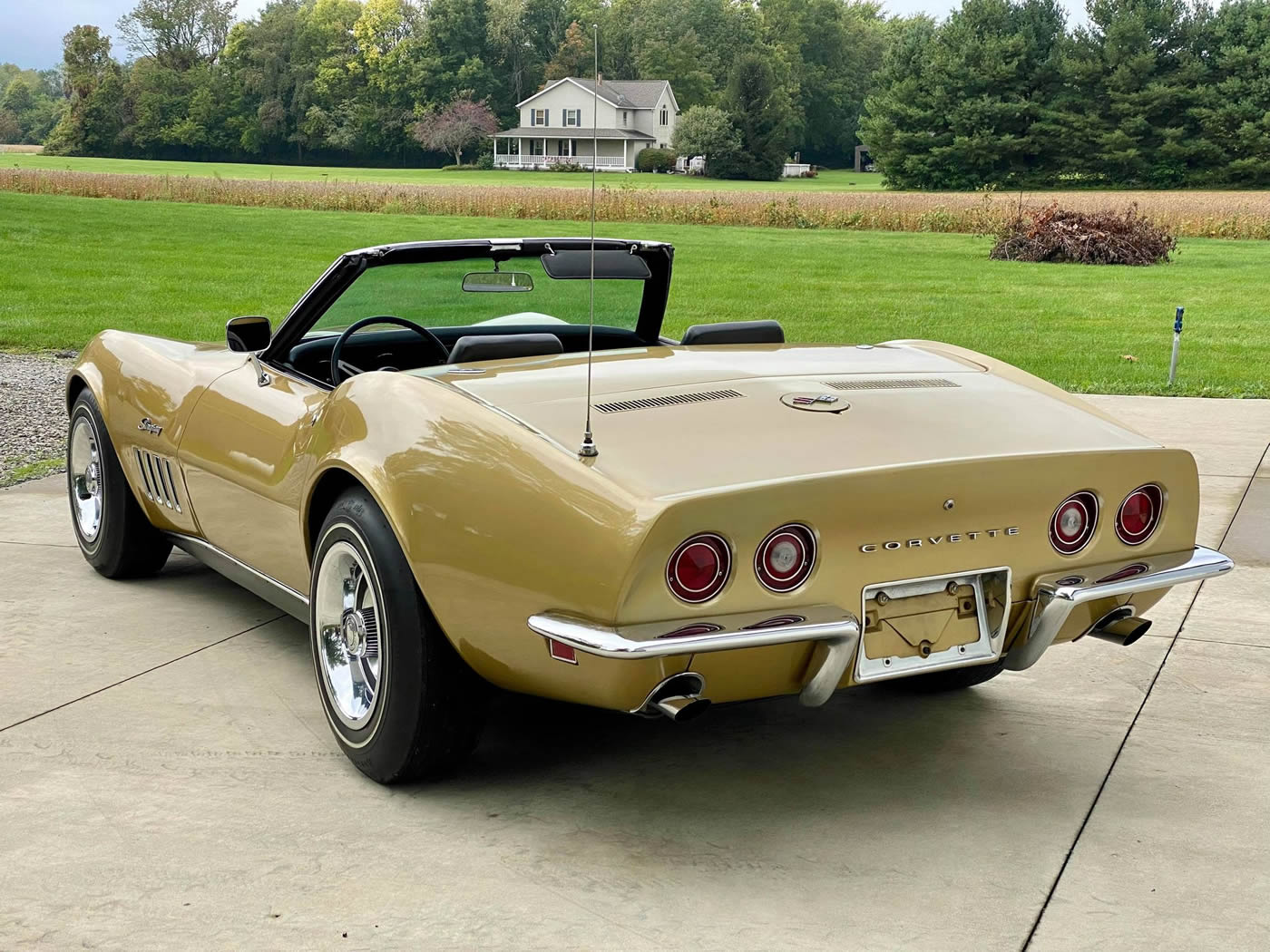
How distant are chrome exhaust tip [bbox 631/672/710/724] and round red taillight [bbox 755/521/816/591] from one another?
25cm

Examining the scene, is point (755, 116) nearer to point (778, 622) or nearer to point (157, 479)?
point (157, 479)

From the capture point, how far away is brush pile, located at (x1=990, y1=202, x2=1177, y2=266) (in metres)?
22.7

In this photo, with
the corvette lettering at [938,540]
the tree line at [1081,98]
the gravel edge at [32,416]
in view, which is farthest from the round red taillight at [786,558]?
the tree line at [1081,98]

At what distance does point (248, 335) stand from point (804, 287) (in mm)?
15783

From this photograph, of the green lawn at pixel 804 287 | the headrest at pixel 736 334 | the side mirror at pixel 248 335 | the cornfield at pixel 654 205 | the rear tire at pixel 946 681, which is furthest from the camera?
the cornfield at pixel 654 205

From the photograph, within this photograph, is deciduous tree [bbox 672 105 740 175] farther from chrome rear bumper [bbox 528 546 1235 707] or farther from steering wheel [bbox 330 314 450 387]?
chrome rear bumper [bbox 528 546 1235 707]

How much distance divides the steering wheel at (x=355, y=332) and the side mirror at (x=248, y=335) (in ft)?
0.87

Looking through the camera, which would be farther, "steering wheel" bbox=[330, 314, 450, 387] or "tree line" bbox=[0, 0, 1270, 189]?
"tree line" bbox=[0, 0, 1270, 189]

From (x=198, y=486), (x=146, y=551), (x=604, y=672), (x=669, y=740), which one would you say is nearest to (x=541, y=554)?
(x=604, y=672)

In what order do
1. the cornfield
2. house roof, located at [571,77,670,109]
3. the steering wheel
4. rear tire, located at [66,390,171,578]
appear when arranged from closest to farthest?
the steering wheel → rear tire, located at [66,390,171,578] → the cornfield → house roof, located at [571,77,670,109]

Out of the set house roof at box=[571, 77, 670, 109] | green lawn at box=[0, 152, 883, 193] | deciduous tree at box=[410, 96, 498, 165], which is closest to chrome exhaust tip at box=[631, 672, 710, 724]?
green lawn at box=[0, 152, 883, 193]

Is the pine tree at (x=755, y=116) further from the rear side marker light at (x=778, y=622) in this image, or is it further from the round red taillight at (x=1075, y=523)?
the rear side marker light at (x=778, y=622)

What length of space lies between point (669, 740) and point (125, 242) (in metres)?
23.8

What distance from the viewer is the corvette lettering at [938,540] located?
2.96m
